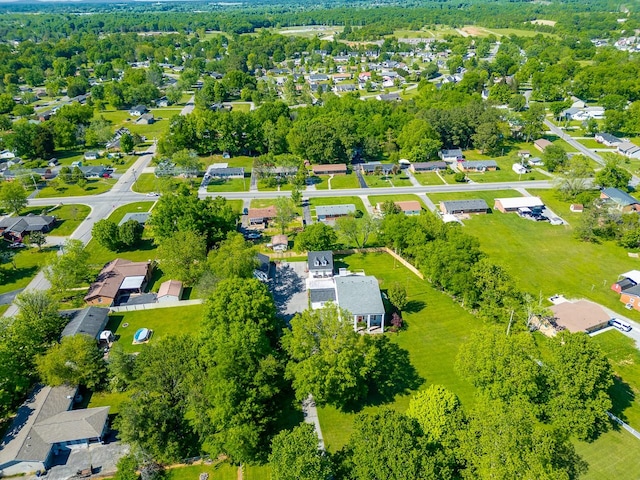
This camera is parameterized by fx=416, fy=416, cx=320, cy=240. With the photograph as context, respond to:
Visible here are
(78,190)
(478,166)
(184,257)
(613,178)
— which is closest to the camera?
(184,257)

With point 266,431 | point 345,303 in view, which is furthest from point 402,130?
point 266,431

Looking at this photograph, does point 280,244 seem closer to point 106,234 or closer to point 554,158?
point 106,234

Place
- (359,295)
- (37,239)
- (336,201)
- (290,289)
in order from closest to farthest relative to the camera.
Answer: (359,295)
(290,289)
(37,239)
(336,201)

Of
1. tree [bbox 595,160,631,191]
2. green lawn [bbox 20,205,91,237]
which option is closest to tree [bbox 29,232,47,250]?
green lawn [bbox 20,205,91,237]

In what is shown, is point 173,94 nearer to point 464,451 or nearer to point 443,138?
point 443,138

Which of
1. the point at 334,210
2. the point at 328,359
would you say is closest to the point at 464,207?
the point at 334,210

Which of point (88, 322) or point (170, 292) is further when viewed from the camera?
point (170, 292)

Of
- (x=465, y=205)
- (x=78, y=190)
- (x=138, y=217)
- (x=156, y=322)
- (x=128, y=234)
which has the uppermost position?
(x=128, y=234)
